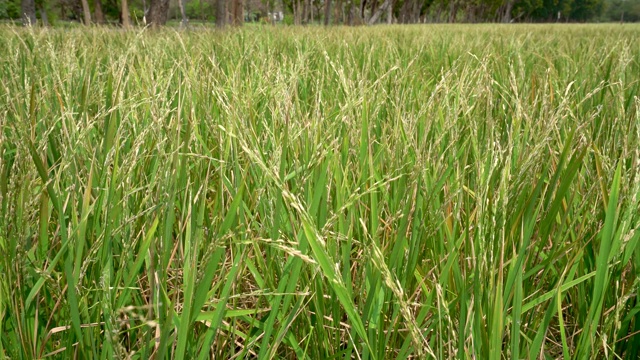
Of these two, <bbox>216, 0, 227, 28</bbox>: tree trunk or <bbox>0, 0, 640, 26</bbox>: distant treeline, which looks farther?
<bbox>0, 0, 640, 26</bbox>: distant treeline

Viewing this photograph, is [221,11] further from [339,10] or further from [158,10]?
[339,10]

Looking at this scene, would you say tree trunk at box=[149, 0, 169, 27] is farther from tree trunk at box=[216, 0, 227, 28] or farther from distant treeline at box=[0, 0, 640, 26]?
tree trunk at box=[216, 0, 227, 28]

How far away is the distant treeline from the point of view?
12.6m

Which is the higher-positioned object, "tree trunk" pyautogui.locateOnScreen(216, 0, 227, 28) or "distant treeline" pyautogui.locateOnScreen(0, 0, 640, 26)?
"distant treeline" pyautogui.locateOnScreen(0, 0, 640, 26)

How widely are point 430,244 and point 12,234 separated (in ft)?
2.07

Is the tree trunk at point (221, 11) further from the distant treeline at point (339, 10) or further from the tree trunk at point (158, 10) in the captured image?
the tree trunk at point (158, 10)

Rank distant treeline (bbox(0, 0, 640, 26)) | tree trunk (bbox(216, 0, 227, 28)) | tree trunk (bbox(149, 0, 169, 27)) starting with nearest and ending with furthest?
tree trunk (bbox(216, 0, 227, 28)) → tree trunk (bbox(149, 0, 169, 27)) → distant treeline (bbox(0, 0, 640, 26))

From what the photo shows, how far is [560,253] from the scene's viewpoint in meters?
0.78

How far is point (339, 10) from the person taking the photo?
19688 millimetres

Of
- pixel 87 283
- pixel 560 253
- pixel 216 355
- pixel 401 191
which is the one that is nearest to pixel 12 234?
pixel 87 283

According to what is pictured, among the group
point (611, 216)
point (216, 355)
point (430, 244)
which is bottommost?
point (216, 355)

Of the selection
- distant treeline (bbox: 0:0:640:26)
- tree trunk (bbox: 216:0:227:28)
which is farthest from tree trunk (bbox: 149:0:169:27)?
tree trunk (bbox: 216:0:227:28)

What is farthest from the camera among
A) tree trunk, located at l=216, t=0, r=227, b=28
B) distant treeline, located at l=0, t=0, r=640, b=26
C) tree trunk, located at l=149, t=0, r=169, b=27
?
distant treeline, located at l=0, t=0, r=640, b=26

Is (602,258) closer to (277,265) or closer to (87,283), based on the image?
(277,265)
